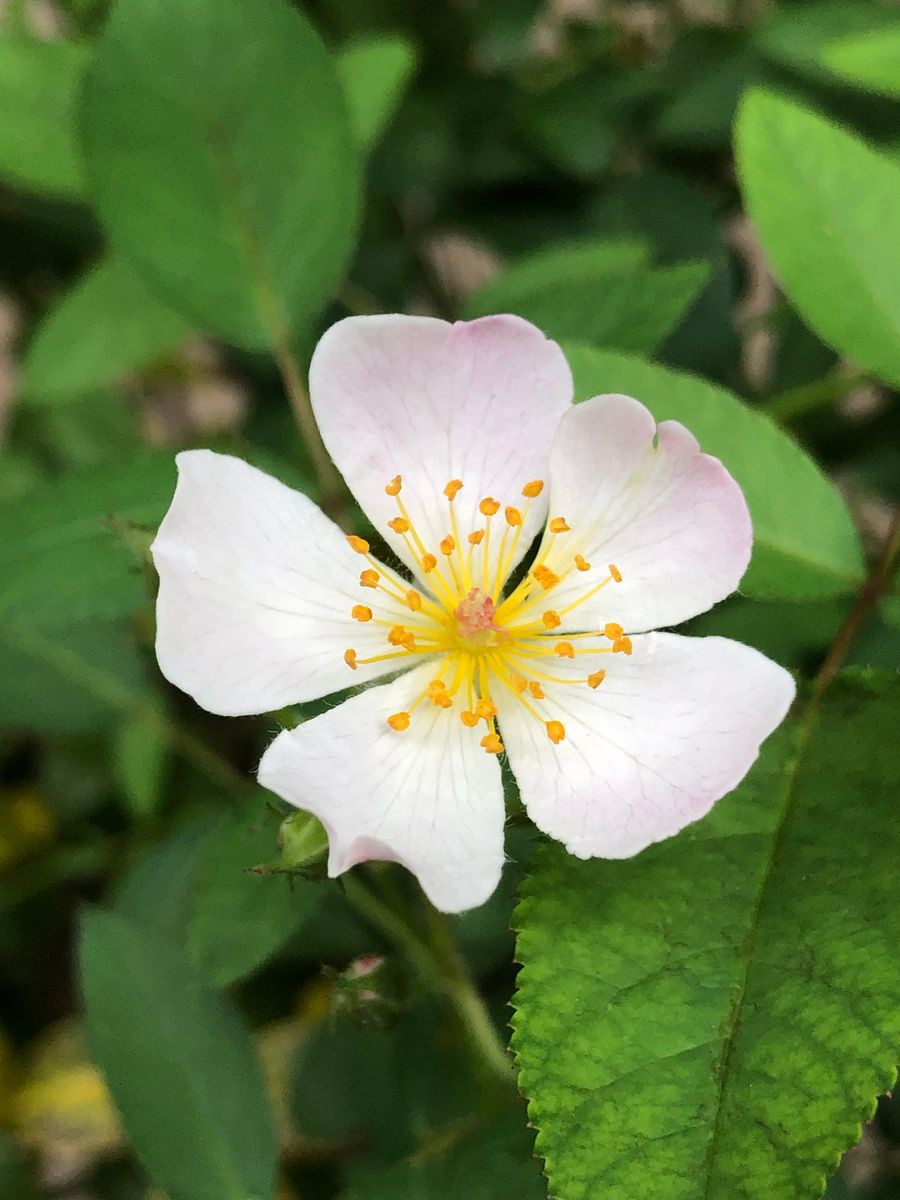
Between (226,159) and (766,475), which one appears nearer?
(766,475)

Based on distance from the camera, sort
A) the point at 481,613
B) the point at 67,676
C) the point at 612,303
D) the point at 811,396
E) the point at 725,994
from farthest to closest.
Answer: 1. the point at 67,676
2. the point at 811,396
3. the point at 612,303
4. the point at 481,613
5. the point at 725,994

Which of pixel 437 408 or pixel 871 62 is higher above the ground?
pixel 871 62

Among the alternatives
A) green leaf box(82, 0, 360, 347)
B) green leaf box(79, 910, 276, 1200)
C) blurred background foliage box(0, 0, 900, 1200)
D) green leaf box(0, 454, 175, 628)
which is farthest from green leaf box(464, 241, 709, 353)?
green leaf box(79, 910, 276, 1200)

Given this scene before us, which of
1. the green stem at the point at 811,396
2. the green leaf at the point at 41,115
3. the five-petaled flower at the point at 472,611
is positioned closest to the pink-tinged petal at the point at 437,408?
the five-petaled flower at the point at 472,611

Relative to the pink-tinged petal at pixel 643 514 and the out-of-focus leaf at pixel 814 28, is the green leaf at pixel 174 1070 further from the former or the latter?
the out-of-focus leaf at pixel 814 28

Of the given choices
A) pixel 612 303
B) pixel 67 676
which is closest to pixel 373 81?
pixel 612 303

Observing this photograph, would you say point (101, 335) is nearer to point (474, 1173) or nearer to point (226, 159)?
point (226, 159)

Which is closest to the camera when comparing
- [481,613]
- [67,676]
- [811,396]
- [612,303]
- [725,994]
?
[725,994]
